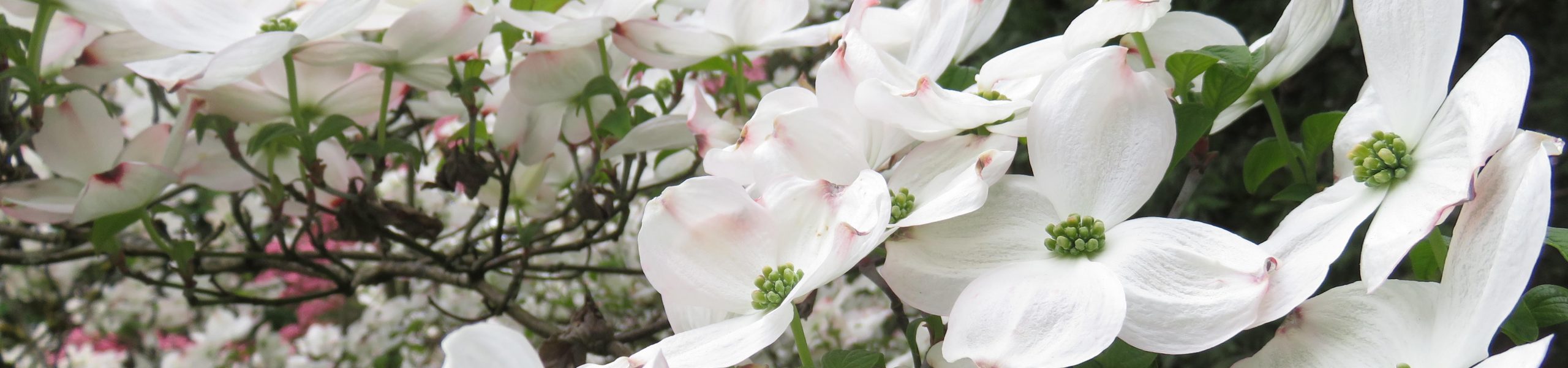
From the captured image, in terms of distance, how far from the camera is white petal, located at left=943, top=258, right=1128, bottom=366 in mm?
255

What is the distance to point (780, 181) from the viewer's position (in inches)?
12.0

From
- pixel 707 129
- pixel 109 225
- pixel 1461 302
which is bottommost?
pixel 109 225

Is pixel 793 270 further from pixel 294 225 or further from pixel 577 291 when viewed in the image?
pixel 577 291

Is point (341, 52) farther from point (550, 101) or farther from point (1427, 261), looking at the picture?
point (1427, 261)

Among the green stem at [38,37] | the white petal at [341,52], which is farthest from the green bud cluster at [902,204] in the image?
the green stem at [38,37]

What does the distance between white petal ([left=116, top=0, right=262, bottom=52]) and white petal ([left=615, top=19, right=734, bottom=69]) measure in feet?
0.58

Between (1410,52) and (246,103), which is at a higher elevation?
(1410,52)

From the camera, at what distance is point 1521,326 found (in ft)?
0.90

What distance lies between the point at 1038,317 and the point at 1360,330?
82 millimetres

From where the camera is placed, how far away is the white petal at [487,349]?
238 mm

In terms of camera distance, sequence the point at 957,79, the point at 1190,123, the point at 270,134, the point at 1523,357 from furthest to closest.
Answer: the point at 270,134, the point at 957,79, the point at 1190,123, the point at 1523,357

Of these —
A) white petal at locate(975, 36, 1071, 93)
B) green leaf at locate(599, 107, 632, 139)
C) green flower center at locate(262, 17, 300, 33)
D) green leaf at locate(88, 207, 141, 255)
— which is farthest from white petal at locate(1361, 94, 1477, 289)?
green leaf at locate(88, 207, 141, 255)

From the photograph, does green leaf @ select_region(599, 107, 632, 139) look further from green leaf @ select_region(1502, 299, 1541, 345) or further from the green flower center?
green leaf @ select_region(1502, 299, 1541, 345)

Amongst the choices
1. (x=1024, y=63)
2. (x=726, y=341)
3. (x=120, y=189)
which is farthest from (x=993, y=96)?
(x=120, y=189)
